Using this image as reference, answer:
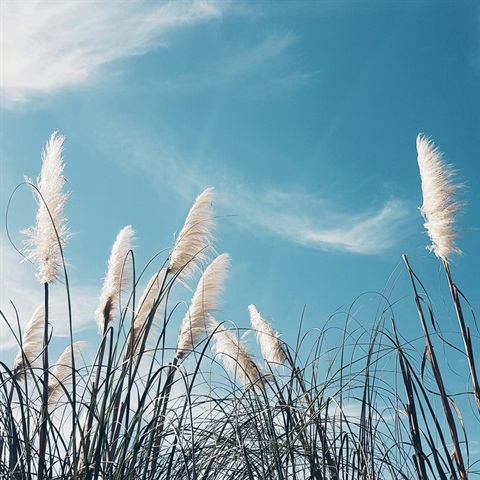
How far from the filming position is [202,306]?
4684 mm

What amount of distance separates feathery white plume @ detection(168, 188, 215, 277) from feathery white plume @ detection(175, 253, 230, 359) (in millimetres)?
361

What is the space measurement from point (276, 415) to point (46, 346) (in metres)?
1.35

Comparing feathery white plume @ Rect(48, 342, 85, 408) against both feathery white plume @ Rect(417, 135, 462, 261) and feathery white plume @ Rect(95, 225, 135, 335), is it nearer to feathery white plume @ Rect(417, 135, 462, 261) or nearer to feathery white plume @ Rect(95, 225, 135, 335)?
feathery white plume @ Rect(95, 225, 135, 335)

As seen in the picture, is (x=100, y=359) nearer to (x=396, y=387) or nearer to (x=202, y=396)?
(x=202, y=396)

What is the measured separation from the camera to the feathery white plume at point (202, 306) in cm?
463

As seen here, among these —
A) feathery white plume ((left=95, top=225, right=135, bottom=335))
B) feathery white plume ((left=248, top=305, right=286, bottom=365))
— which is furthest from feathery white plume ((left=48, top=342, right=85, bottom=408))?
feathery white plume ((left=248, top=305, right=286, bottom=365))

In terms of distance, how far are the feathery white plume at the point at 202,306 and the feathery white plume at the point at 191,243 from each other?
14.2 inches

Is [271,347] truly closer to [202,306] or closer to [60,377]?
[202,306]

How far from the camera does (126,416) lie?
3.58m

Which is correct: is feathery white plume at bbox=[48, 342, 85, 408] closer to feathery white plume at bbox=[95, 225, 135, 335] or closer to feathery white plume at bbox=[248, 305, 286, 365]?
feathery white plume at bbox=[95, 225, 135, 335]

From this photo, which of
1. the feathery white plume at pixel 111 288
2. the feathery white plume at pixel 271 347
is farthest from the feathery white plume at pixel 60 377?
the feathery white plume at pixel 271 347

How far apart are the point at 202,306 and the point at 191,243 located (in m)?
0.50

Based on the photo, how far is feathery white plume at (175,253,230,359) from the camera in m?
4.63

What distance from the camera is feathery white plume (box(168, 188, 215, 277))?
4387 millimetres
